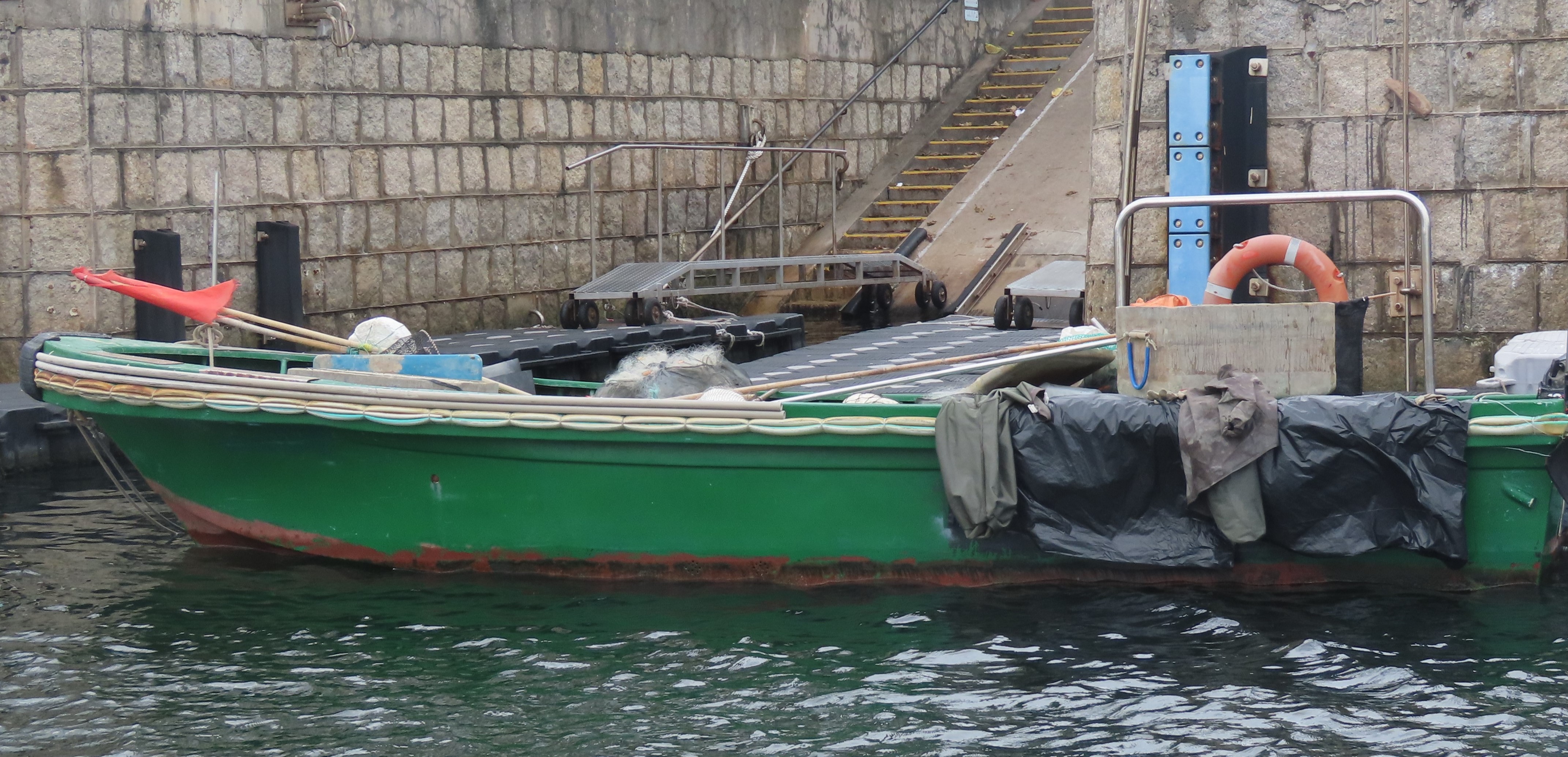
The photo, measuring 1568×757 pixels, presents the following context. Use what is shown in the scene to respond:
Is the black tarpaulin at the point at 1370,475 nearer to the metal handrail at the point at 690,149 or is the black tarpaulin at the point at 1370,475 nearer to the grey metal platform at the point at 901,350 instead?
the grey metal platform at the point at 901,350

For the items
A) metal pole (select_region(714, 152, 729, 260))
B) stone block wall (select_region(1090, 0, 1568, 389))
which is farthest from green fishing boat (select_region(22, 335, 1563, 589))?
metal pole (select_region(714, 152, 729, 260))

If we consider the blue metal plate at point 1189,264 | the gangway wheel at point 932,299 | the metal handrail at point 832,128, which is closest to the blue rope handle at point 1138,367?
the blue metal plate at point 1189,264

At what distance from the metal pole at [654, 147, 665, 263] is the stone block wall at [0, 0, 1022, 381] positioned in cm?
8

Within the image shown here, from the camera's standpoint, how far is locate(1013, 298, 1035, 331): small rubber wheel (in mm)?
13312

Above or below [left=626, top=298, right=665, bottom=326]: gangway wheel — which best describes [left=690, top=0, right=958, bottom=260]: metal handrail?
above

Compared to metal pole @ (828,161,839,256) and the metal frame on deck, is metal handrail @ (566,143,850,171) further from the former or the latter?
metal pole @ (828,161,839,256)

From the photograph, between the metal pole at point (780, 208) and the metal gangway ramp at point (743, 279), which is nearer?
the metal gangway ramp at point (743, 279)

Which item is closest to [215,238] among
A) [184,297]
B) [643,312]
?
[184,297]

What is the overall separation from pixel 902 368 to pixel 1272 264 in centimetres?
166

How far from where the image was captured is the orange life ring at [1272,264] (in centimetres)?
705

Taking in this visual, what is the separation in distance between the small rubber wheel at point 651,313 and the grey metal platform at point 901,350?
149 centimetres

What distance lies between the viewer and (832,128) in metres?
17.9

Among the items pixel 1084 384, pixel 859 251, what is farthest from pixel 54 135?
pixel 859 251

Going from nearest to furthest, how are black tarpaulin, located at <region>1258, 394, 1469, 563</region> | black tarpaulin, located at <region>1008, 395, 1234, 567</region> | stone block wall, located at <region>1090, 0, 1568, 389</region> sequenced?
black tarpaulin, located at <region>1258, 394, 1469, 563</region>, black tarpaulin, located at <region>1008, 395, 1234, 567</region>, stone block wall, located at <region>1090, 0, 1568, 389</region>
